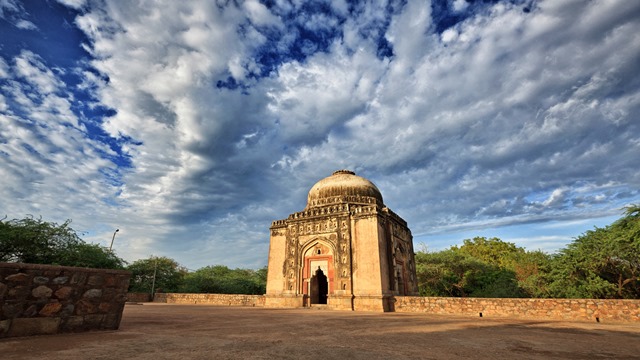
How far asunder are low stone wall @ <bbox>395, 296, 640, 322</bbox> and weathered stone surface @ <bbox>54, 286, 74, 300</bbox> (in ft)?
45.3

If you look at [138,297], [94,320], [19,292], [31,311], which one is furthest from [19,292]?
[138,297]

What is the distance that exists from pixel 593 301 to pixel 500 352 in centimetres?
979

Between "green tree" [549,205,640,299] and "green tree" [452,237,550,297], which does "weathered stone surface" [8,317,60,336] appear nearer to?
"green tree" [549,205,640,299]

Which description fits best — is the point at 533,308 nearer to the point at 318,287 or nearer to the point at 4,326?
the point at 318,287

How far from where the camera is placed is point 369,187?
2303 cm

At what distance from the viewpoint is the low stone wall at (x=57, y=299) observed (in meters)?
4.49

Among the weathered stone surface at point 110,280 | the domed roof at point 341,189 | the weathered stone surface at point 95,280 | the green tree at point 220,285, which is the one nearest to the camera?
the weathered stone surface at point 95,280

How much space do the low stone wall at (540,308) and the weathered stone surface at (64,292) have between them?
13.8 m

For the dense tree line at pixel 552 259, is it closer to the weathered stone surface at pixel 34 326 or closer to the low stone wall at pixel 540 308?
the low stone wall at pixel 540 308

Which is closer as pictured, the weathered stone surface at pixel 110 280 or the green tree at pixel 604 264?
the weathered stone surface at pixel 110 280

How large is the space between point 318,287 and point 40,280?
55.5 feet

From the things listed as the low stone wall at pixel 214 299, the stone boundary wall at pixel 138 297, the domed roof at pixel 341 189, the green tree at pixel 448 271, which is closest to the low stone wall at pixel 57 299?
the low stone wall at pixel 214 299

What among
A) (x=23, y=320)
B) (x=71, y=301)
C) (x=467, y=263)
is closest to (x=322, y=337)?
(x=71, y=301)

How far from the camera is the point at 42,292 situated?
4824 mm
